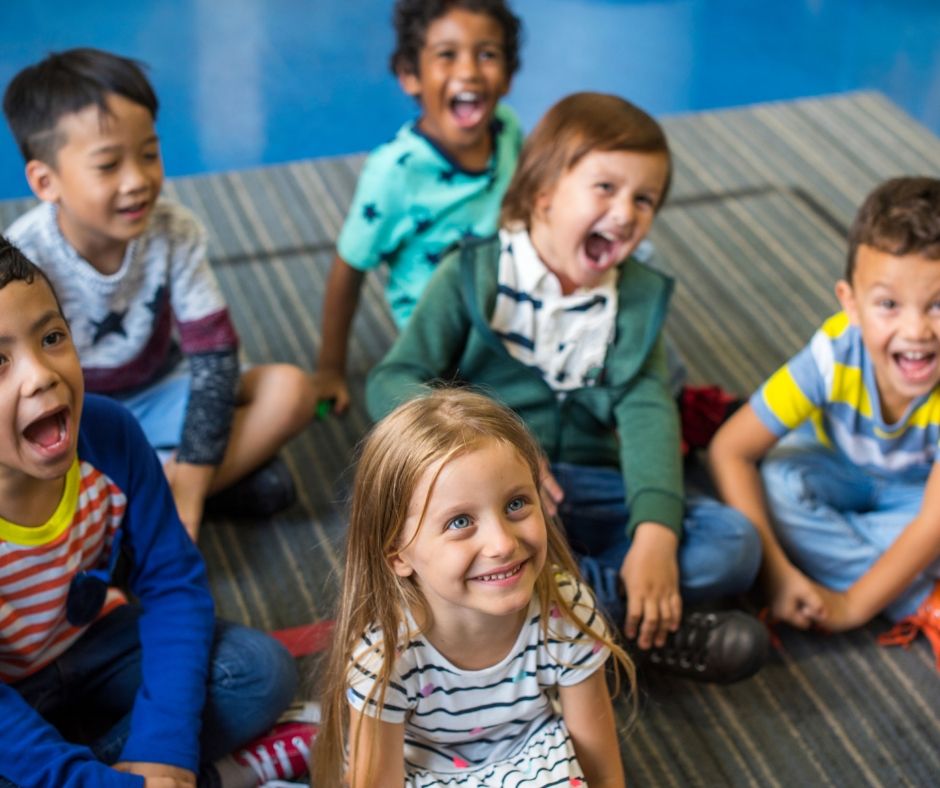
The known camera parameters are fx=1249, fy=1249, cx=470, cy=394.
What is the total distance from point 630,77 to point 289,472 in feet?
5.88

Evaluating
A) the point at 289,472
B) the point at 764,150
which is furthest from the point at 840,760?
the point at 764,150

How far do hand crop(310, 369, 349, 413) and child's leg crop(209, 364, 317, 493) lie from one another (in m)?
0.14

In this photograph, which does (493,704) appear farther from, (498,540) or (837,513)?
(837,513)

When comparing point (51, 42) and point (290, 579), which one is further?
point (51, 42)

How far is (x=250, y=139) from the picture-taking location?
2781 millimetres

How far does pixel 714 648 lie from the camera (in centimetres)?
141

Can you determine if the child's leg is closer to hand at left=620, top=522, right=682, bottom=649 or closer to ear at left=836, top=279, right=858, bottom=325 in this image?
hand at left=620, top=522, right=682, bottom=649

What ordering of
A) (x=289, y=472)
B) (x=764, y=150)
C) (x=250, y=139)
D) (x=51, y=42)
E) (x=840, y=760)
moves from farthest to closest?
1. (x=51, y=42)
2. (x=250, y=139)
3. (x=764, y=150)
4. (x=289, y=472)
5. (x=840, y=760)

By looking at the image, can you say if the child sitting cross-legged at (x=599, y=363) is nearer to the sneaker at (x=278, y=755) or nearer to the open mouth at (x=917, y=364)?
the open mouth at (x=917, y=364)

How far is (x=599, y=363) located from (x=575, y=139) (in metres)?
0.27

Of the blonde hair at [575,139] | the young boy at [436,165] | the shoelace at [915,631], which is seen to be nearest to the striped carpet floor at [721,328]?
the shoelace at [915,631]

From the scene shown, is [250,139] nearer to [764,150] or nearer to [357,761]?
[764,150]

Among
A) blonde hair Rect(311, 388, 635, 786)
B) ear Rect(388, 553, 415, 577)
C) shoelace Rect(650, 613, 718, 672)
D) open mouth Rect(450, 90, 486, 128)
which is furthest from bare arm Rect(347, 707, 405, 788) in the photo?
open mouth Rect(450, 90, 486, 128)

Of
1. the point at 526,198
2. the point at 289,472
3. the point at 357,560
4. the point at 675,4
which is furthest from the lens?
the point at 675,4
